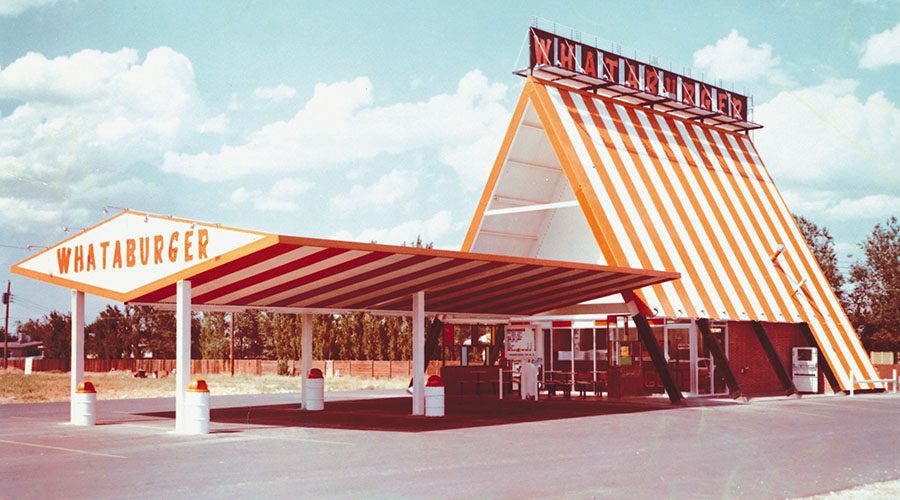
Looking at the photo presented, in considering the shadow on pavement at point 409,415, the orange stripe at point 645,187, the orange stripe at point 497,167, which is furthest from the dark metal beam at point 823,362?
the orange stripe at point 497,167

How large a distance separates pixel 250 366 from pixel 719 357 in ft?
125

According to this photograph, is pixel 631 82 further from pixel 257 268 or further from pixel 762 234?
pixel 257 268

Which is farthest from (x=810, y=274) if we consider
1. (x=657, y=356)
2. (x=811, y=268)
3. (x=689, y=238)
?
(x=657, y=356)

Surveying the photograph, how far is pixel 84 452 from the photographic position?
16.0 meters

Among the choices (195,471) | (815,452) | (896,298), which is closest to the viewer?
(195,471)

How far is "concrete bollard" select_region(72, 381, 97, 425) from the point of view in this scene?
21453 millimetres

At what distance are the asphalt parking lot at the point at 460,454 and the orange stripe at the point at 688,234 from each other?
21.0ft

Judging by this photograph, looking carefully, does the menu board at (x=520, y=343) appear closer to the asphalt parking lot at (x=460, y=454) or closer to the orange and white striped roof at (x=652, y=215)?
the orange and white striped roof at (x=652, y=215)

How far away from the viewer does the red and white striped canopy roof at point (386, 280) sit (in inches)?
770

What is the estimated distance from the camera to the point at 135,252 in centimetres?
2103

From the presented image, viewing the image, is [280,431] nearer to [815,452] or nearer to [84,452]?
[84,452]

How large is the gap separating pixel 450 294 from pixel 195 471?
45.1 ft

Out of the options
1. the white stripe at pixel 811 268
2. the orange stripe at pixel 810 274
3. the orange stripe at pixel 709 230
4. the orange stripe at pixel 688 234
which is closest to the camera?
the orange stripe at pixel 688 234

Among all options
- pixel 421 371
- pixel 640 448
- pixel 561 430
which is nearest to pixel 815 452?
pixel 640 448
